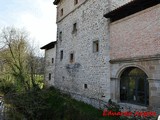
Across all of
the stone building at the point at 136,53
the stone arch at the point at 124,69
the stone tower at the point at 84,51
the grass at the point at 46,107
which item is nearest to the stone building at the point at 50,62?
the stone tower at the point at 84,51

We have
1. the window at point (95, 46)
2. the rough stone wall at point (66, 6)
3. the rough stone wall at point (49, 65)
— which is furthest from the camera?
the rough stone wall at point (49, 65)

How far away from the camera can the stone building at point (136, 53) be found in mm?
8211

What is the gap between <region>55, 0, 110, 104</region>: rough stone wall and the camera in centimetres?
1162

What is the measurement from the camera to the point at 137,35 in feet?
30.1

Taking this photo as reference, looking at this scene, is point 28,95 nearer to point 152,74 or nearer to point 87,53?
point 87,53

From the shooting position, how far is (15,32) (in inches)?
993

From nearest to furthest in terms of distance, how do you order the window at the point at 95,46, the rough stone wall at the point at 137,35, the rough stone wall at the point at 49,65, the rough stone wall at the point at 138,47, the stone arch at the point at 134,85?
the rough stone wall at the point at 138,47
the rough stone wall at the point at 137,35
the stone arch at the point at 134,85
the window at the point at 95,46
the rough stone wall at the point at 49,65

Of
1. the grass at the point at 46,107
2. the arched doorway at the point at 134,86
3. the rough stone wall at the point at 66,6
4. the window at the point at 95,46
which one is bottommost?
the grass at the point at 46,107

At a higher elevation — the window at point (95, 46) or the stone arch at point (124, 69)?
the window at point (95, 46)

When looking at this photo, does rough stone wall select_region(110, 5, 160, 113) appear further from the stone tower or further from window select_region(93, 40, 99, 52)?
window select_region(93, 40, 99, 52)

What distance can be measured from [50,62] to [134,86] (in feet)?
42.5

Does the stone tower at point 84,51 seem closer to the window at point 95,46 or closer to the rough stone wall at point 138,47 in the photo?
the window at point 95,46

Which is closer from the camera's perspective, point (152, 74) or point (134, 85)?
point (152, 74)

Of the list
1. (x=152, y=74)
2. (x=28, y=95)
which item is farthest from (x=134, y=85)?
(x=28, y=95)
